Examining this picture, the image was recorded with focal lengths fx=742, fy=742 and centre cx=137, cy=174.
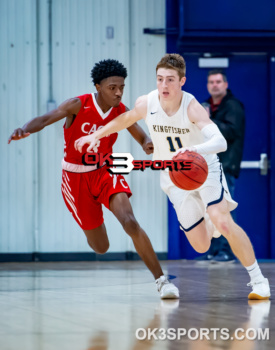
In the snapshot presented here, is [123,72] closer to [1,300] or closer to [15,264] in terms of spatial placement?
[1,300]

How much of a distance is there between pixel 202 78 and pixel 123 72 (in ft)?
12.8

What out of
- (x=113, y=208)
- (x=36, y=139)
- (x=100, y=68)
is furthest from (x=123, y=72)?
(x=36, y=139)

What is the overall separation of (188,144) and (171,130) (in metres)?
0.16

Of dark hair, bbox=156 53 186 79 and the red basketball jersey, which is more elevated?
dark hair, bbox=156 53 186 79

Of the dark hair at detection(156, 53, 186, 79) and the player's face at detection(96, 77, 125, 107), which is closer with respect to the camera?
the dark hair at detection(156, 53, 186, 79)

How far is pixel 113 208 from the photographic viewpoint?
567 centimetres

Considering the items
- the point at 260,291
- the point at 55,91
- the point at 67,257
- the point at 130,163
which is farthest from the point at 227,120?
the point at 130,163

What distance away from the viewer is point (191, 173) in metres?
4.79

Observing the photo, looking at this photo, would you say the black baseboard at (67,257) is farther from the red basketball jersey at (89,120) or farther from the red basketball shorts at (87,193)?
the red basketball jersey at (89,120)

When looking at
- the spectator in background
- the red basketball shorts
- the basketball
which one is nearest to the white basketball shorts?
the basketball

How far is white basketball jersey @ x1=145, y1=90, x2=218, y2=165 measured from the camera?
533 cm

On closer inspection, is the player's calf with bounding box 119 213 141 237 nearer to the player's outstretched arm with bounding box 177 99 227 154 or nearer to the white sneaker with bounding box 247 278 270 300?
the player's outstretched arm with bounding box 177 99 227 154

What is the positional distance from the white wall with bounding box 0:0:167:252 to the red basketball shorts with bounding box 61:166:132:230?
11.3 ft

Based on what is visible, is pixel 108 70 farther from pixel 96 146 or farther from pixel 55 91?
pixel 55 91
